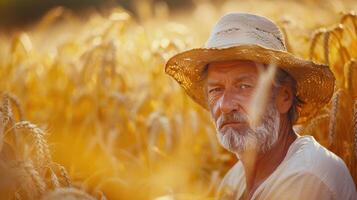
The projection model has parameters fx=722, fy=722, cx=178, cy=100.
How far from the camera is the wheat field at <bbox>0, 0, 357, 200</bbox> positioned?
10.3 ft

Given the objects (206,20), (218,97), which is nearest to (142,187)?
(218,97)

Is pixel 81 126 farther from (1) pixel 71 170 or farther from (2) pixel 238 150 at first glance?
(2) pixel 238 150

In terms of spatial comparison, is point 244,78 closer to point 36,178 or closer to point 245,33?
point 245,33

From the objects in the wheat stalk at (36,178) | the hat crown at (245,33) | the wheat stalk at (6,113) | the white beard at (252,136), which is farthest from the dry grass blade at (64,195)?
the hat crown at (245,33)

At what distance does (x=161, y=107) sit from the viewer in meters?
4.19

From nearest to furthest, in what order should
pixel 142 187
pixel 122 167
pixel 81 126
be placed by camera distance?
1. pixel 142 187
2. pixel 122 167
3. pixel 81 126

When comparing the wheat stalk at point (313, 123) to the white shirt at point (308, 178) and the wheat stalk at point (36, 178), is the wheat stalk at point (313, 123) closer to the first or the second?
the white shirt at point (308, 178)

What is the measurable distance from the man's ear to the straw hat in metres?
0.06

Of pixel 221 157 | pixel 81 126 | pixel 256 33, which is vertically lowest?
pixel 221 157

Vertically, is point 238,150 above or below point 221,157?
above

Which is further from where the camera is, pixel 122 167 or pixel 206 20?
pixel 206 20

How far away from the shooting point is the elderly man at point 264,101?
2695 millimetres

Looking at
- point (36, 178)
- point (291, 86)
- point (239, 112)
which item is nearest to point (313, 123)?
point (291, 86)

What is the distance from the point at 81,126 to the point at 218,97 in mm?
1426
